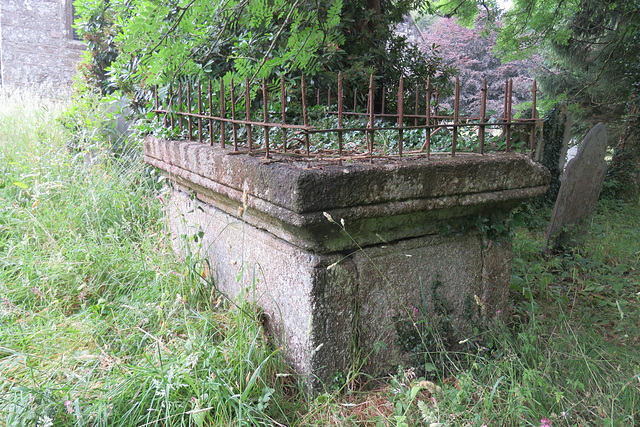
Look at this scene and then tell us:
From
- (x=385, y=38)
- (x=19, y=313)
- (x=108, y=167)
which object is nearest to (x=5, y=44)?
(x=108, y=167)

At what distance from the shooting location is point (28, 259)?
9.45 feet

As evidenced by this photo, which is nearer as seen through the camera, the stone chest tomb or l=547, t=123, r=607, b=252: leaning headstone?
the stone chest tomb

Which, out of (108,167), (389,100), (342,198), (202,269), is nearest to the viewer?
(342,198)

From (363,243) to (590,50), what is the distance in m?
8.96

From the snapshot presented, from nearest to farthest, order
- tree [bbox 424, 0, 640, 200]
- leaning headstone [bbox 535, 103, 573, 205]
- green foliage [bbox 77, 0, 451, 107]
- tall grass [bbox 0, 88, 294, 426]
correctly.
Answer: tall grass [bbox 0, 88, 294, 426]
green foliage [bbox 77, 0, 451, 107]
tree [bbox 424, 0, 640, 200]
leaning headstone [bbox 535, 103, 573, 205]

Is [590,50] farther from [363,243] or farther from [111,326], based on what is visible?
[111,326]

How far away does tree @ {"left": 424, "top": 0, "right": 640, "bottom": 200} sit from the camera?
5.89m

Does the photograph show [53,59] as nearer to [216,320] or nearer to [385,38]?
[385,38]

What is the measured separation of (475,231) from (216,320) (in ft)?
4.41

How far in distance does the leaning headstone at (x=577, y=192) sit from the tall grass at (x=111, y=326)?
3.30m

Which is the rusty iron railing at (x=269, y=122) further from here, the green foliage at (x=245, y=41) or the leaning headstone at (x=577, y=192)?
the leaning headstone at (x=577, y=192)

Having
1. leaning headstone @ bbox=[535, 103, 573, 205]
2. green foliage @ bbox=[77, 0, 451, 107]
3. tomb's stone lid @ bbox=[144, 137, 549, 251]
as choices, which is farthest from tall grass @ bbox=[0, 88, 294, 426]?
leaning headstone @ bbox=[535, 103, 573, 205]

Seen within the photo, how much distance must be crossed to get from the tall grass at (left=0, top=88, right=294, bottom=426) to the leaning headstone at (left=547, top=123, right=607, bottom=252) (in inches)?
130

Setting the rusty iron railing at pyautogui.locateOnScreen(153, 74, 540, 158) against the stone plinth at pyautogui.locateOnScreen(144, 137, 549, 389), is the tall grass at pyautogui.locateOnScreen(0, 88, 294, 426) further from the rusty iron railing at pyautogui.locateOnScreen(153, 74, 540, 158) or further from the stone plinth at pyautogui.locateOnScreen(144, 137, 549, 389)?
the rusty iron railing at pyautogui.locateOnScreen(153, 74, 540, 158)
